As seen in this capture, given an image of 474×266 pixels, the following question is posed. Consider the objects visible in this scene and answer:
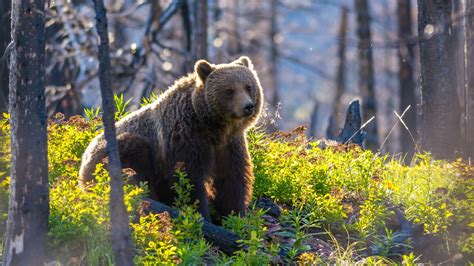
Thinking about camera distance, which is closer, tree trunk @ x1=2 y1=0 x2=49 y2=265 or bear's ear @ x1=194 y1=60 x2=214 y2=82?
tree trunk @ x1=2 y1=0 x2=49 y2=265

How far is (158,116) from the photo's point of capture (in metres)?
7.81

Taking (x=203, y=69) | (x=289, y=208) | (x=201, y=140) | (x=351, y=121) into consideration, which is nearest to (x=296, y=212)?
(x=289, y=208)

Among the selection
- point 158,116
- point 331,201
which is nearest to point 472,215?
point 331,201

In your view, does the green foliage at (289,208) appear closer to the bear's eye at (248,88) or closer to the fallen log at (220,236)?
the fallen log at (220,236)

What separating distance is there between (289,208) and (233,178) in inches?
28.4

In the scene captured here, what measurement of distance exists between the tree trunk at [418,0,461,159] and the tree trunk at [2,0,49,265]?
495 centimetres

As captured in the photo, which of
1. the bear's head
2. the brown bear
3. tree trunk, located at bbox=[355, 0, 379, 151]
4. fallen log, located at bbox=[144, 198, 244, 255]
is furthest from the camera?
tree trunk, located at bbox=[355, 0, 379, 151]

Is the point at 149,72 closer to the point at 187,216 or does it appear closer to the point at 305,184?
the point at 305,184

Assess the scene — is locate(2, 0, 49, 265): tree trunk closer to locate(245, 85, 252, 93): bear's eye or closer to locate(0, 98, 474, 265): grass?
locate(0, 98, 474, 265): grass

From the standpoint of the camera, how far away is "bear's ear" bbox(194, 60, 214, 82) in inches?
309

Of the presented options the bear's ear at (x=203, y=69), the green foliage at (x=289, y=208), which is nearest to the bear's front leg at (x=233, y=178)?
the green foliage at (x=289, y=208)

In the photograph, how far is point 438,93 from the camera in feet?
31.8

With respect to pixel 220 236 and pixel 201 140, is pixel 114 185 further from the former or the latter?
pixel 201 140

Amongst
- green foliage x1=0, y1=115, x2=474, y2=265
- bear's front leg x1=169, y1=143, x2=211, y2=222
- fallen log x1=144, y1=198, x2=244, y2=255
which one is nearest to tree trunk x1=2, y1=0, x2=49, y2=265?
green foliage x1=0, y1=115, x2=474, y2=265
